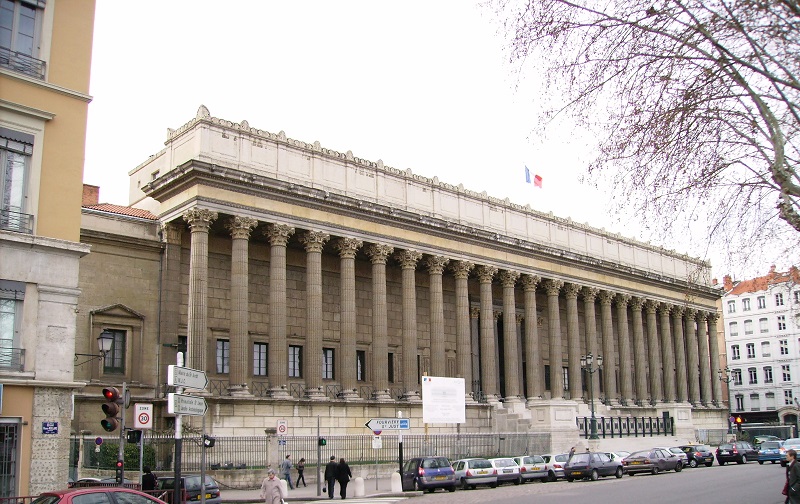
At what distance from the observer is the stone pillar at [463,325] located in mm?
50906

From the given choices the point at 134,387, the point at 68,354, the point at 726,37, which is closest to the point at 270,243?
the point at 134,387

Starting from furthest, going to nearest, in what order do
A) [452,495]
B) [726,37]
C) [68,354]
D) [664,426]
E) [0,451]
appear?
[664,426] < [452,495] < [68,354] < [0,451] < [726,37]

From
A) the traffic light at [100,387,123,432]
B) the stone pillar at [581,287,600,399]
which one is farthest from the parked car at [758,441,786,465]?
the traffic light at [100,387,123,432]

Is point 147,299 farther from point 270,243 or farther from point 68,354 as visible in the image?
point 68,354

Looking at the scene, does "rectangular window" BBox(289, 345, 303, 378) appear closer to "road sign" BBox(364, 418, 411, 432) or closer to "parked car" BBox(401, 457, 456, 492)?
"road sign" BBox(364, 418, 411, 432)

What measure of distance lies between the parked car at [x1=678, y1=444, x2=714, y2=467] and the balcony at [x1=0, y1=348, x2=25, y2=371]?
1453 inches

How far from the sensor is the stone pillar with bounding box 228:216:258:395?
40844 mm

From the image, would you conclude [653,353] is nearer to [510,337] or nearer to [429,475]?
[510,337]

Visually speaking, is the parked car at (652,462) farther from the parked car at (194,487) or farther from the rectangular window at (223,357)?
the parked car at (194,487)

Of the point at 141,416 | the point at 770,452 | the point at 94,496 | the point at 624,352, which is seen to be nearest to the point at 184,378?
the point at 94,496

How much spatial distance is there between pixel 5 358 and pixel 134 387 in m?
20.8

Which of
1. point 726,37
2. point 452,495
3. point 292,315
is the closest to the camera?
point 726,37

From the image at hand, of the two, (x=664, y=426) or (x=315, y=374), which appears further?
(x=664, y=426)

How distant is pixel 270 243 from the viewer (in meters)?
43.9
